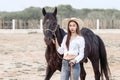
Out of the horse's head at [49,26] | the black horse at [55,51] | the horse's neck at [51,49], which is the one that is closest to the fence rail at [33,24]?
the black horse at [55,51]

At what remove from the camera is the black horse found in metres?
7.40

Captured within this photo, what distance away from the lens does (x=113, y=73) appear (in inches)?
498

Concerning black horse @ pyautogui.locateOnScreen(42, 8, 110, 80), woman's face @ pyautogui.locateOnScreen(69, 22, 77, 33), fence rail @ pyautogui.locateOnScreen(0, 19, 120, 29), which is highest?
woman's face @ pyautogui.locateOnScreen(69, 22, 77, 33)

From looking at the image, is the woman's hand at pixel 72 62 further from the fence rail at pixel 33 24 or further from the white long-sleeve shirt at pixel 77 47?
the fence rail at pixel 33 24

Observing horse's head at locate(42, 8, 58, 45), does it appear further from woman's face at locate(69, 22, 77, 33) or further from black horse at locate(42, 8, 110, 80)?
woman's face at locate(69, 22, 77, 33)

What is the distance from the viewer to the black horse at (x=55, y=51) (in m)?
7.40

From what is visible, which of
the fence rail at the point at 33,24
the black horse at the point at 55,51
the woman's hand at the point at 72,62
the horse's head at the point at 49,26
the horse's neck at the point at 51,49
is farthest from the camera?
the fence rail at the point at 33,24

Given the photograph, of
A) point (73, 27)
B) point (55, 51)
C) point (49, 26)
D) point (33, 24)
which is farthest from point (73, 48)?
point (33, 24)

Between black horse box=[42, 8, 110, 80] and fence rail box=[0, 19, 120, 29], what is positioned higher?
black horse box=[42, 8, 110, 80]

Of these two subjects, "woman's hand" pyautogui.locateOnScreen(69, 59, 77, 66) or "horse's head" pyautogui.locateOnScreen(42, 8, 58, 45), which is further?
"horse's head" pyautogui.locateOnScreen(42, 8, 58, 45)

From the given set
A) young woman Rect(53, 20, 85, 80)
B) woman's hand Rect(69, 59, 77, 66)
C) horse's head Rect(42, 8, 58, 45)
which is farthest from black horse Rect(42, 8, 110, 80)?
woman's hand Rect(69, 59, 77, 66)

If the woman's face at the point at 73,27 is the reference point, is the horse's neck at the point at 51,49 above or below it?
below

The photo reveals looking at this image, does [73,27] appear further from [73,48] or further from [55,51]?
[55,51]

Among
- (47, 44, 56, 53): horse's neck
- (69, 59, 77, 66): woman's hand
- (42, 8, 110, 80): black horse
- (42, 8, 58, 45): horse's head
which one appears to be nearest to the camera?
(69, 59, 77, 66): woman's hand
